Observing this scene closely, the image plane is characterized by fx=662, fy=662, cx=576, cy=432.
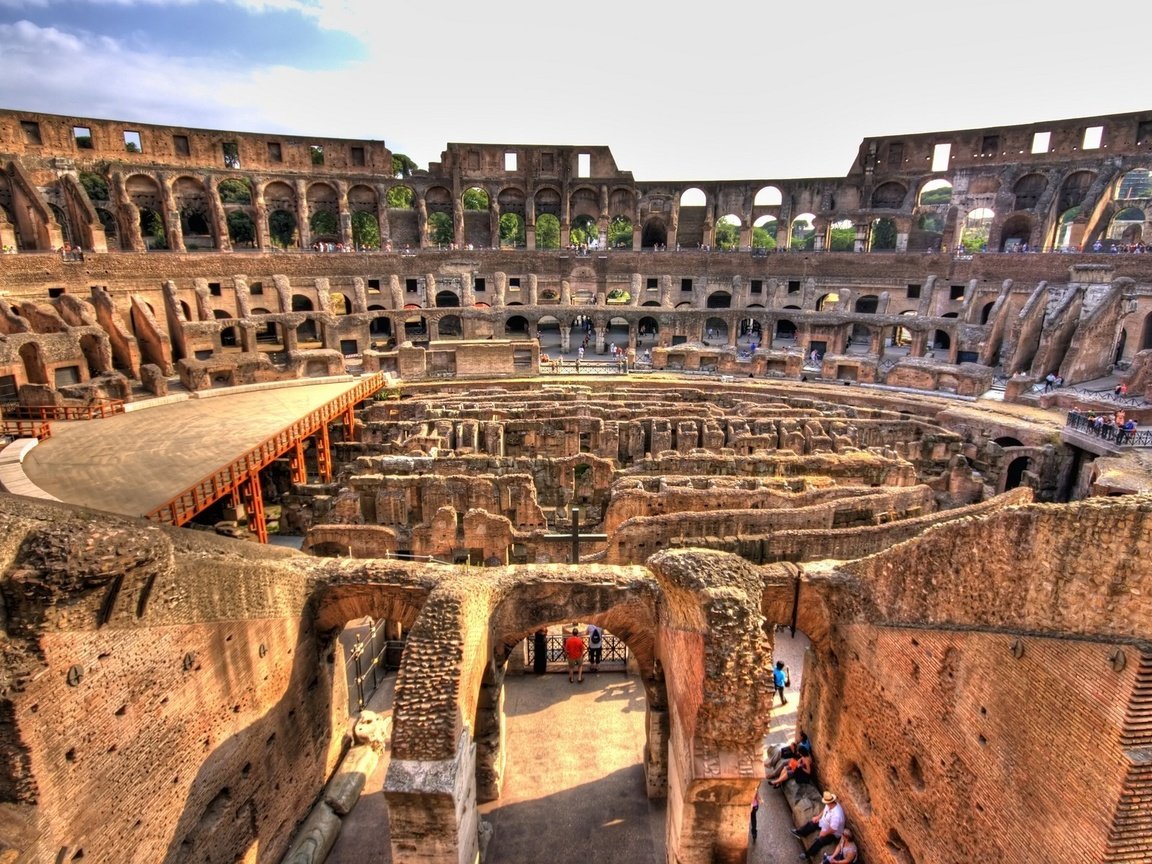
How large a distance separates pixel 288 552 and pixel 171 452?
9.64m

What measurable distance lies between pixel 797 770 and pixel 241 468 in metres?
13.6

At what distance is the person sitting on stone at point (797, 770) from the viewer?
9547 mm

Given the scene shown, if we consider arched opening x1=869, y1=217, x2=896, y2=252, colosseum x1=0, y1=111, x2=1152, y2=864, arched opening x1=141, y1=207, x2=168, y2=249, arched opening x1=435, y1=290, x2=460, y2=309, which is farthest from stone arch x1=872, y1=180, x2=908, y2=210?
arched opening x1=141, y1=207, x2=168, y2=249

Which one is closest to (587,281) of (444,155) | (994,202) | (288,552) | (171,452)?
(444,155)

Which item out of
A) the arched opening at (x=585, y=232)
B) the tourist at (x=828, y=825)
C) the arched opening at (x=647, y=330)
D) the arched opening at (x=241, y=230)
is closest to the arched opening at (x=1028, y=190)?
the arched opening at (x=647, y=330)

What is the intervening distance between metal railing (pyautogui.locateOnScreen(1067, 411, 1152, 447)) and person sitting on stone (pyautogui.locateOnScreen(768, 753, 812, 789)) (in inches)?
576

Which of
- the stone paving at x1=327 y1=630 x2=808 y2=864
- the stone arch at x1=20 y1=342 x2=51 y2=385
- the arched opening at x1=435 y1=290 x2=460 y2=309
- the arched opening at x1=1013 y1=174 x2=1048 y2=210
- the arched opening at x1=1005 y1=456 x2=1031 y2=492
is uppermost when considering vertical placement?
the arched opening at x1=1013 y1=174 x2=1048 y2=210

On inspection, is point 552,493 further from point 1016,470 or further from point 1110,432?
point 1110,432

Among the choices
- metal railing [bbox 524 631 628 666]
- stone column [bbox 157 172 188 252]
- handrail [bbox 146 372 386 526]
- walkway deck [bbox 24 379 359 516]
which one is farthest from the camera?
stone column [bbox 157 172 188 252]

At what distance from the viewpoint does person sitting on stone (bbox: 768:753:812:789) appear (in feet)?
31.3

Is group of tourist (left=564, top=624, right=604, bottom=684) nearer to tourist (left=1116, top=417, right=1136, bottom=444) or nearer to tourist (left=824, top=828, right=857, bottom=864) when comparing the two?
tourist (left=824, top=828, right=857, bottom=864)

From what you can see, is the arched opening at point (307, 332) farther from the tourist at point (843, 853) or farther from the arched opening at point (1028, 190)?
the arched opening at point (1028, 190)

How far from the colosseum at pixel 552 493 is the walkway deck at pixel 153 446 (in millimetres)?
189

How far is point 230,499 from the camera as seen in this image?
17.2m
